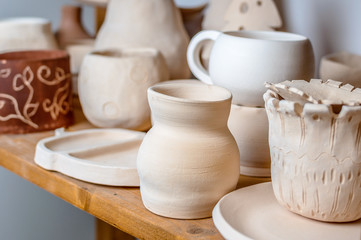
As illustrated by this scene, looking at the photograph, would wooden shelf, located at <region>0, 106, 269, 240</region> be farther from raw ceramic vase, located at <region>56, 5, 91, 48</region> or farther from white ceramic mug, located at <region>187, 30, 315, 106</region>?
raw ceramic vase, located at <region>56, 5, 91, 48</region>

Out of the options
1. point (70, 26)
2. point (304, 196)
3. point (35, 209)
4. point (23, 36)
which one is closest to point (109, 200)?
point (304, 196)

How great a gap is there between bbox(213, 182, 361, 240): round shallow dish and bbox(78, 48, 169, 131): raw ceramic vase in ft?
0.97

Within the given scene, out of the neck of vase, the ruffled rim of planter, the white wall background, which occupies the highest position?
the neck of vase

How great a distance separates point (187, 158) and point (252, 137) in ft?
0.49

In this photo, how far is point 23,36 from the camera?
968 mm

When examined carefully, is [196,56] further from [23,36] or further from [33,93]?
[23,36]

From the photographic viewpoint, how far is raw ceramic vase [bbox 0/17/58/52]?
96 centimetres

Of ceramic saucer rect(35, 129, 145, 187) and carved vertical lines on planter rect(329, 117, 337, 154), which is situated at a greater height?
carved vertical lines on planter rect(329, 117, 337, 154)

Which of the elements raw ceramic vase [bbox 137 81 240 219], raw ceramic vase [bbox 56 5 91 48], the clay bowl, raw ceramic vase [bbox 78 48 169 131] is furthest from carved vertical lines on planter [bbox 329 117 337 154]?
raw ceramic vase [bbox 56 5 91 48]

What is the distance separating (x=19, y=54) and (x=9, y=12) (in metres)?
0.44

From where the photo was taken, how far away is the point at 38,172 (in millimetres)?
683

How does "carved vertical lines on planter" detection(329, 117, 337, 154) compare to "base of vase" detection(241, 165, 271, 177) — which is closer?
"carved vertical lines on planter" detection(329, 117, 337, 154)

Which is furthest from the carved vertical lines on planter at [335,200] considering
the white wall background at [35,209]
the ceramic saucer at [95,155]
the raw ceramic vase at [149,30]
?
the white wall background at [35,209]

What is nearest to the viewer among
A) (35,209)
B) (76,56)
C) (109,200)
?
(109,200)
